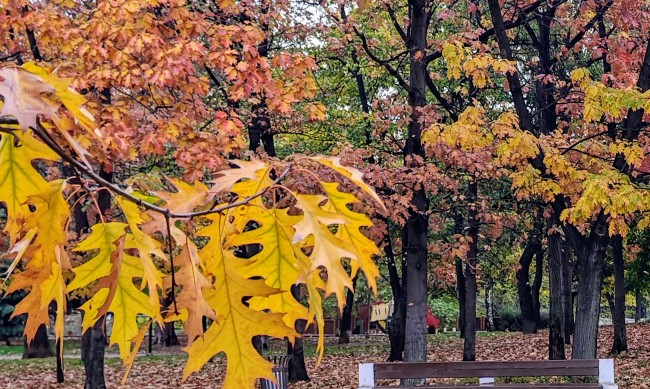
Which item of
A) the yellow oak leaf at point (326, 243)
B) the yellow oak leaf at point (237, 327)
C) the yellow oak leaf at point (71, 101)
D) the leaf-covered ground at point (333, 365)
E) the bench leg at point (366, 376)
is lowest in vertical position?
the leaf-covered ground at point (333, 365)

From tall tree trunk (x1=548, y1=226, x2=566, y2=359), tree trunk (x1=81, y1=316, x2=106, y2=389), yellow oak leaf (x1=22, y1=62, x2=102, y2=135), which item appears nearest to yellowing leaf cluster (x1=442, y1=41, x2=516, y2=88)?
tree trunk (x1=81, y1=316, x2=106, y2=389)

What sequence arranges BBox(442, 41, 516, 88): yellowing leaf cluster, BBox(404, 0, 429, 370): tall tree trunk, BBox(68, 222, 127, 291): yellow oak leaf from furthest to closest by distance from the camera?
1. BBox(404, 0, 429, 370): tall tree trunk
2. BBox(442, 41, 516, 88): yellowing leaf cluster
3. BBox(68, 222, 127, 291): yellow oak leaf

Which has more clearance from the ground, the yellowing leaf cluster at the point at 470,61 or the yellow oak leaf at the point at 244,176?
the yellowing leaf cluster at the point at 470,61

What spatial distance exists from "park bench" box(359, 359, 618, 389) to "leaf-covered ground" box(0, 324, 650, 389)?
4953mm

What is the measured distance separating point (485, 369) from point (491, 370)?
0.24 ft

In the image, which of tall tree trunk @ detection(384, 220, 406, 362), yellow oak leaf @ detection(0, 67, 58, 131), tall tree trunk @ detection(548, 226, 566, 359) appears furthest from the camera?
tall tree trunk @ detection(384, 220, 406, 362)

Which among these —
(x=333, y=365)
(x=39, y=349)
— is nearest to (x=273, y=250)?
(x=333, y=365)

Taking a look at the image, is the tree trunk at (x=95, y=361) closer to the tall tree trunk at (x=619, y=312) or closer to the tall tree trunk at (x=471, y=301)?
the tall tree trunk at (x=471, y=301)

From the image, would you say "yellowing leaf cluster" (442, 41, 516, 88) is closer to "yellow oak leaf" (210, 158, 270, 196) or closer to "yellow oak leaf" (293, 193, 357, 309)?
"yellow oak leaf" (210, 158, 270, 196)

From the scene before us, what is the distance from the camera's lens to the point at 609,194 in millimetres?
8383

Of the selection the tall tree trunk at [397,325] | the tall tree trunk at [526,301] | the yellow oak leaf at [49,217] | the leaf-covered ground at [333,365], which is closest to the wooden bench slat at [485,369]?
the leaf-covered ground at [333,365]

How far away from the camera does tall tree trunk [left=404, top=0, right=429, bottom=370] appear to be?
11.8 metres

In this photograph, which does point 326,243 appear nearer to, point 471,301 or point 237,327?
point 237,327

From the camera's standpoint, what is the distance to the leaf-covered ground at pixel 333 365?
16531 mm
